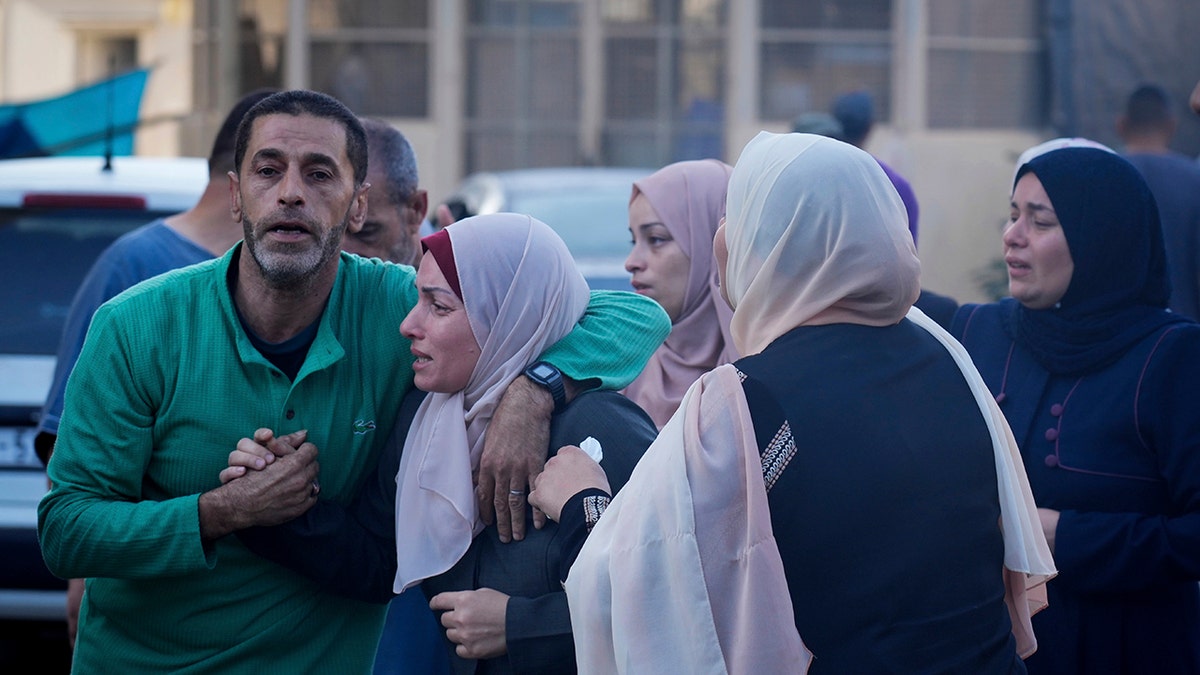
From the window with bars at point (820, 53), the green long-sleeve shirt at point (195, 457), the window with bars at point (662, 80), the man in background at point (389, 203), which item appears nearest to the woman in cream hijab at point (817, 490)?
the green long-sleeve shirt at point (195, 457)

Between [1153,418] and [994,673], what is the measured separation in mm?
1012

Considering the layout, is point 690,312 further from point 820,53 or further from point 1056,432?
point 820,53

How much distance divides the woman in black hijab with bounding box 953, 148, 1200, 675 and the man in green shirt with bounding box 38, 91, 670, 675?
104 centimetres

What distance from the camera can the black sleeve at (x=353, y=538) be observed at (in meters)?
2.68

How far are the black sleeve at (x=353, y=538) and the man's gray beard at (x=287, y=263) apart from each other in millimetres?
340

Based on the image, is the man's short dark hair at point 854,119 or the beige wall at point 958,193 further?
the beige wall at point 958,193

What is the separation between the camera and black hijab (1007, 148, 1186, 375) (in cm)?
324

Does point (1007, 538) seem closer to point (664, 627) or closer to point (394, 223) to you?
point (664, 627)

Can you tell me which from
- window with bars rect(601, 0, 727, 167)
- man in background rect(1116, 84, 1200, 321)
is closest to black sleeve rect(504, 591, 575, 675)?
man in background rect(1116, 84, 1200, 321)

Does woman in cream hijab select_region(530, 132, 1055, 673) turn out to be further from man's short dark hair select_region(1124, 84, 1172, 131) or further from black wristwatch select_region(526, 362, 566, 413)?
man's short dark hair select_region(1124, 84, 1172, 131)

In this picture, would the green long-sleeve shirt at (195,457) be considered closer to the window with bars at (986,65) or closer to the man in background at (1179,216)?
the man in background at (1179,216)

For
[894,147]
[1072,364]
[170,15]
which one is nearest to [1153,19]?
[894,147]

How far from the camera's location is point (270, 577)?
9.00 feet

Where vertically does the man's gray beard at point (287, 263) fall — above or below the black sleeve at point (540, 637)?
above
